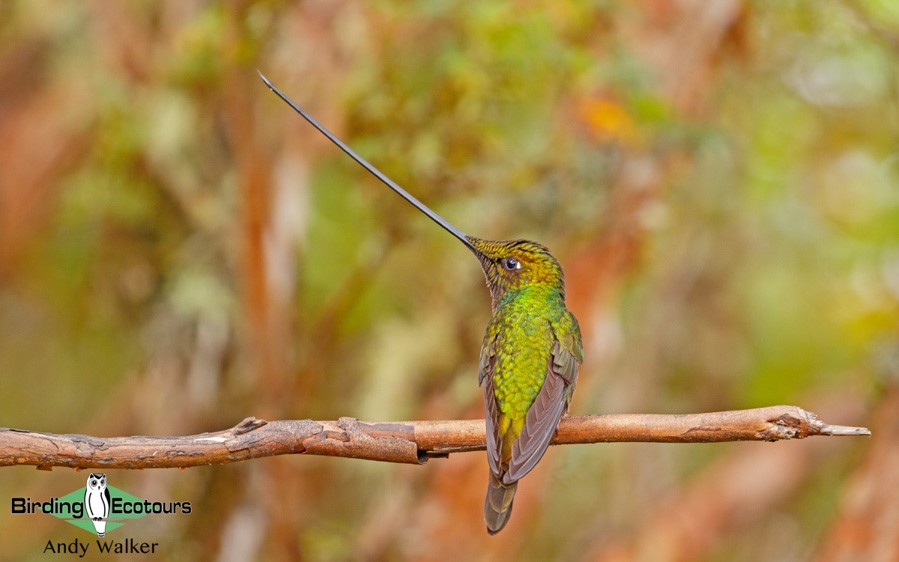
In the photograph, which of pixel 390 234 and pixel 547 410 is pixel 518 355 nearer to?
pixel 547 410

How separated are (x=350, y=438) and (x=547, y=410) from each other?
23.1 inches

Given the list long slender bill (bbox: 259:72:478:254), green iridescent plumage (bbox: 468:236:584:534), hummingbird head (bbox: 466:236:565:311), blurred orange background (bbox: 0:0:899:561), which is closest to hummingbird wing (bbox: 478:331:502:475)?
green iridescent plumage (bbox: 468:236:584:534)

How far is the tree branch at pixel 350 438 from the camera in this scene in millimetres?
2432

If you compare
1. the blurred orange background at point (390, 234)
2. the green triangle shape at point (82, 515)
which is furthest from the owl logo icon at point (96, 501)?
the blurred orange background at point (390, 234)

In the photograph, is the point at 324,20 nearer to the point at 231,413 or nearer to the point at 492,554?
the point at 231,413

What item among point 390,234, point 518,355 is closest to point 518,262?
point 518,355

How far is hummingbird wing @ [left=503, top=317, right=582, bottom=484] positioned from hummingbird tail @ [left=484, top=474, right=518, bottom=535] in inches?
1.4

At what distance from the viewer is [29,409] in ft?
25.6

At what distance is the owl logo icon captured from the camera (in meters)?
3.21

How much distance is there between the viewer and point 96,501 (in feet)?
10.6

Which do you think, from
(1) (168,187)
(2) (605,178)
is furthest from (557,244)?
(1) (168,187)

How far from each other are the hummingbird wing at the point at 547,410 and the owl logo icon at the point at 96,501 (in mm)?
1385

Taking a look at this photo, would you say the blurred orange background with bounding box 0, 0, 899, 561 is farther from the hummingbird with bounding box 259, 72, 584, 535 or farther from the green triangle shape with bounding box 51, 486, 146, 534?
the green triangle shape with bounding box 51, 486, 146, 534

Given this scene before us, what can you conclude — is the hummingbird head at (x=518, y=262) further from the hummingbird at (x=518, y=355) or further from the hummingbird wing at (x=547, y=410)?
the hummingbird wing at (x=547, y=410)
